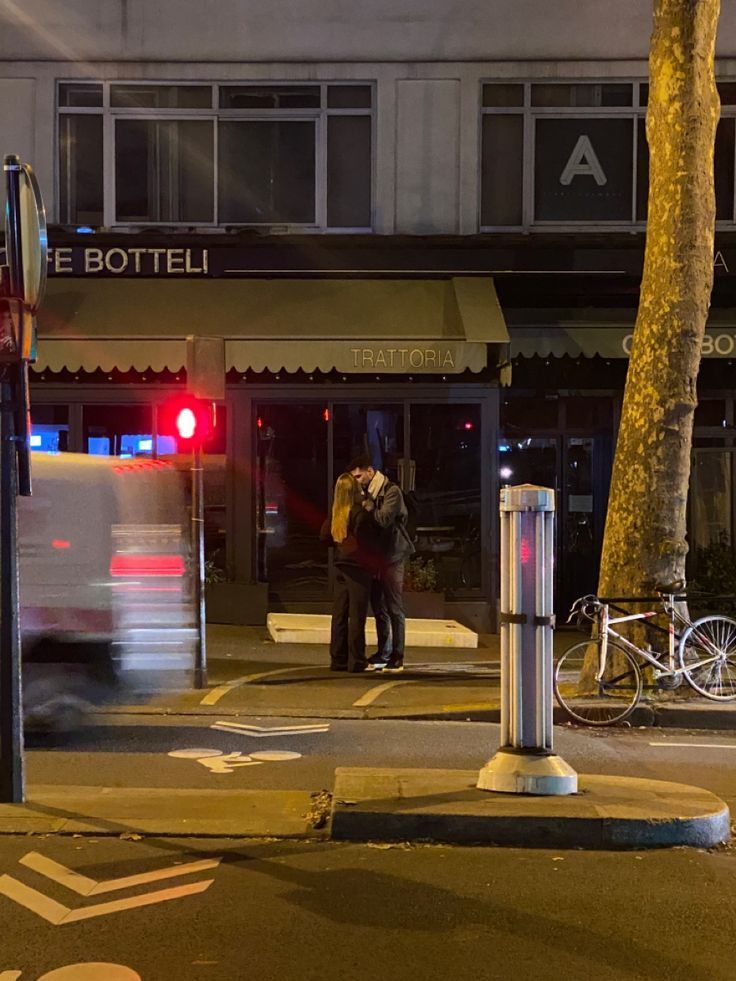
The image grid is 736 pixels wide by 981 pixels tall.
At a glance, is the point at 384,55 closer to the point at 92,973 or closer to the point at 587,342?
the point at 587,342

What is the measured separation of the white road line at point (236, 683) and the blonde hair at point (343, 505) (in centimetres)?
134

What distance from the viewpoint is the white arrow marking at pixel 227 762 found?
740cm

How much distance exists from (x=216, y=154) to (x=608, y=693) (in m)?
9.00

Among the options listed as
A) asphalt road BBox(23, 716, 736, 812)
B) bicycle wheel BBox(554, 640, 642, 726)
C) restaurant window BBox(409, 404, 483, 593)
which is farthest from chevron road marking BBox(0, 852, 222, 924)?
restaurant window BBox(409, 404, 483, 593)

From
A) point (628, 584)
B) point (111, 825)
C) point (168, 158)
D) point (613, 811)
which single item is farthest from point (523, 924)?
point (168, 158)

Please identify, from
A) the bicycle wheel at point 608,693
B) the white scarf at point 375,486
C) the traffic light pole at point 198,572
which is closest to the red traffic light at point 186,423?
the traffic light pole at point 198,572

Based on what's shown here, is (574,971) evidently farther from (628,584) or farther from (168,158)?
(168,158)

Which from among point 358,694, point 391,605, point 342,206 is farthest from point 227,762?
point 342,206

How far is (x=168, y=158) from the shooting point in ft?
49.3

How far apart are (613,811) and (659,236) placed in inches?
219

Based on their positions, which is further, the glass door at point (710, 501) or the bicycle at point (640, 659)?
the glass door at point (710, 501)

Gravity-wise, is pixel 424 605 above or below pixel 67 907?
above

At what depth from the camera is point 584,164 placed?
14.9 metres

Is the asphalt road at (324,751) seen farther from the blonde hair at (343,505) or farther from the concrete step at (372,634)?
the concrete step at (372,634)
